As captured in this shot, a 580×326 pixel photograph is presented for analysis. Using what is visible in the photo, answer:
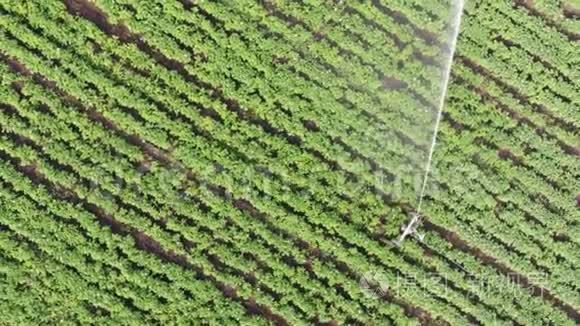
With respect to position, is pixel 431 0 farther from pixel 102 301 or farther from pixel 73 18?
pixel 102 301

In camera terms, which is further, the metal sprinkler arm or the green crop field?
the metal sprinkler arm

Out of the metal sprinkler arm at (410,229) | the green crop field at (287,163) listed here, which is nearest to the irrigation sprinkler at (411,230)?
the metal sprinkler arm at (410,229)

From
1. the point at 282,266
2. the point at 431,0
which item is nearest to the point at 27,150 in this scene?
the point at 282,266

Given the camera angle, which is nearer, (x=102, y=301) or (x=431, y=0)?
(x=102, y=301)

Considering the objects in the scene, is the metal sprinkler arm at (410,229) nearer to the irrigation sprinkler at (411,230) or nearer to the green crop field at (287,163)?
the irrigation sprinkler at (411,230)

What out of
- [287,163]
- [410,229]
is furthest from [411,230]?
[287,163]

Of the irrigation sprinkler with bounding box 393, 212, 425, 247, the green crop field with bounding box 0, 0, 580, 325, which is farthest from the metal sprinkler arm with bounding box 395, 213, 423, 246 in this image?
the green crop field with bounding box 0, 0, 580, 325

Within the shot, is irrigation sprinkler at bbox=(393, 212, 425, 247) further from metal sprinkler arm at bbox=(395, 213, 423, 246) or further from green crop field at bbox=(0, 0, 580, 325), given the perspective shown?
green crop field at bbox=(0, 0, 580, 325)

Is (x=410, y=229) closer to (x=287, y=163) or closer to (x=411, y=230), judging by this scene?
(x=411, y=230)
